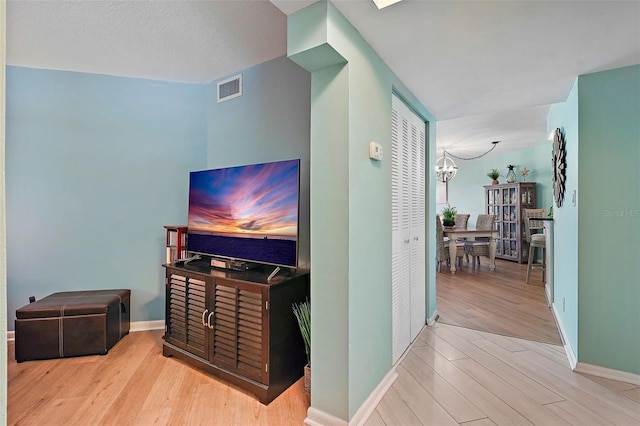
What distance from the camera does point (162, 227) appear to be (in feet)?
10.5

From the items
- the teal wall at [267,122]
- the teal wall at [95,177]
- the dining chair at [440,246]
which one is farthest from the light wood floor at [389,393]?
the dining chair at [440,246]

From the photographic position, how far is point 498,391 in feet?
6.67

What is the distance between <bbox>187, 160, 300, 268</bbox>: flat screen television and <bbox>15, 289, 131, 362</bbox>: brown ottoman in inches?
34.9

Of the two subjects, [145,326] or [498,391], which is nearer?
[498,391]

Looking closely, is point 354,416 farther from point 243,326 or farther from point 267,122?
point 267,122

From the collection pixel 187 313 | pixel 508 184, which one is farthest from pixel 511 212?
pixel 187 313

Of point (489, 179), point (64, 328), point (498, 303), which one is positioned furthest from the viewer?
point (489, 179)

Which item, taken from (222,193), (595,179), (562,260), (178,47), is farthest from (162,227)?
(562,260)

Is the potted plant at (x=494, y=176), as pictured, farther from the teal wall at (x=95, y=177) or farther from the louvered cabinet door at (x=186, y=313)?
the louvered cabinet door at (x=186, y=313)

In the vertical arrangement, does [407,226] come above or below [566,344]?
above

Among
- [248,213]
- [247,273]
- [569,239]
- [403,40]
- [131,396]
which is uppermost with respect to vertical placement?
Result: [403,40]

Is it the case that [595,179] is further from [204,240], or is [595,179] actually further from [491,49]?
[204,240]

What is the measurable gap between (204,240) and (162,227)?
2.85ft

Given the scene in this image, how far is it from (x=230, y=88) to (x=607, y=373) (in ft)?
12.4
